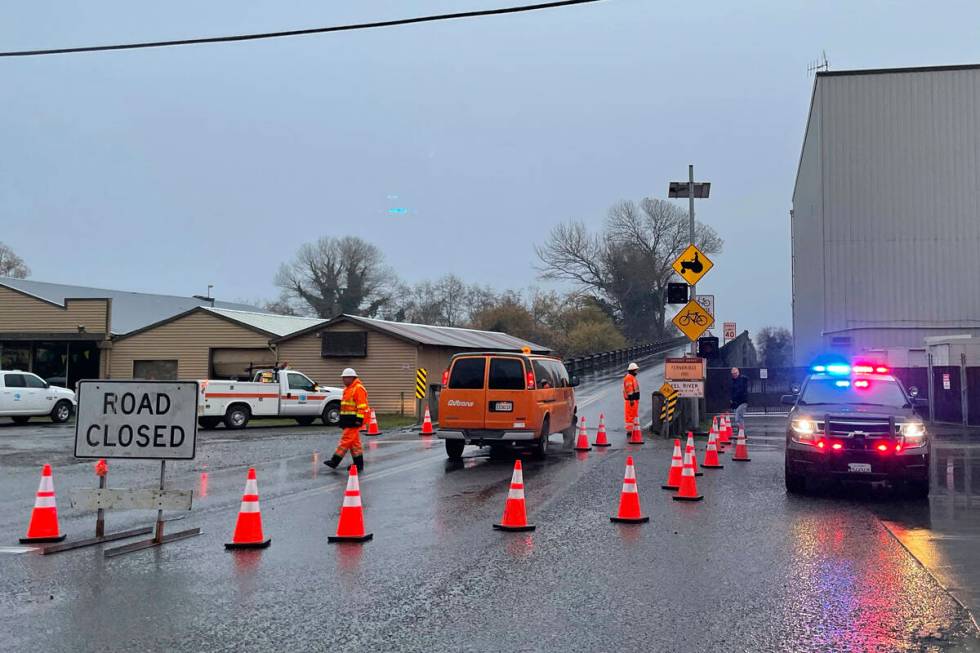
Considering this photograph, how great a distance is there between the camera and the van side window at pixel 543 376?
60.3ft

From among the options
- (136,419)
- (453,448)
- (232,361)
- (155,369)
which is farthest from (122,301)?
(136,419)

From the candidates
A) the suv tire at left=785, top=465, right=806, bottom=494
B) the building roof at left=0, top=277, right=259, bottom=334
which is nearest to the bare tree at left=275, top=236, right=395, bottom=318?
the building roof at left=0, top=277, right=259, bottom=334

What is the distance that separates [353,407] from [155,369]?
92.5 feet

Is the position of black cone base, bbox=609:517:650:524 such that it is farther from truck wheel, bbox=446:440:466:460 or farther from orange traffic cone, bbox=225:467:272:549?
truck wheel, bbox=446:440:466:460

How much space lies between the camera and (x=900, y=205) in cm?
3459

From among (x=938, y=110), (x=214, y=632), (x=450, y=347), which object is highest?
(x=938, y=110)

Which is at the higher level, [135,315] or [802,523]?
[135,315]

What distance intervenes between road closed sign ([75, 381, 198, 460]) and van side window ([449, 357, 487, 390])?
8743 mm

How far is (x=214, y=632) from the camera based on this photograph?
625cm

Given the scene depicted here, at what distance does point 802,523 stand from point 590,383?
34.3 m

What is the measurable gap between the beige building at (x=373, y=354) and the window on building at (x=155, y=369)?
575cm

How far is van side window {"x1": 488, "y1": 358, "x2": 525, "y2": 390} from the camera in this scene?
1777cm

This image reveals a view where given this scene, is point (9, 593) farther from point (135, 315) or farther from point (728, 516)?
point (135, 315)

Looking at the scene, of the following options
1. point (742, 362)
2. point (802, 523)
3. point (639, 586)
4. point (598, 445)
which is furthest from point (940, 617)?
point (742, 362)
